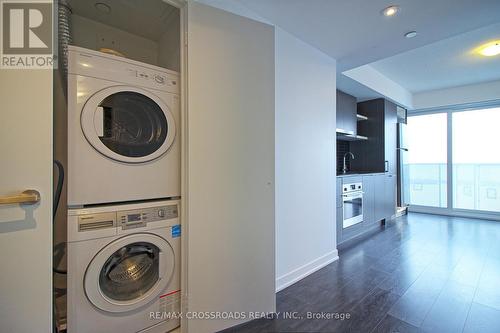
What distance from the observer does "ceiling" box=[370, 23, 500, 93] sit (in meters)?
2.66

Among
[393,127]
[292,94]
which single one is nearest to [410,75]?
[393,127]

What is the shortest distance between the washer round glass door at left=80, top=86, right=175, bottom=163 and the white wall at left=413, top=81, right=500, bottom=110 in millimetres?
5535

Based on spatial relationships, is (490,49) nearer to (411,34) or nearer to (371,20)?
(411,34)

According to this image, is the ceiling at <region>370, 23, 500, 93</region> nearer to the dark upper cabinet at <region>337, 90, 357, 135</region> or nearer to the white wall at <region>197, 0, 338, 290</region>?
the dark upper cabinet at <region>337, 90, 357, 135</region>

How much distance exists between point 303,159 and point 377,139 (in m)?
2.54

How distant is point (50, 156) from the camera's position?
975 mm

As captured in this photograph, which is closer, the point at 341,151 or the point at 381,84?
the point at 381,84

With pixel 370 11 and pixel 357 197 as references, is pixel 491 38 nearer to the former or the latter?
pixel 370 11

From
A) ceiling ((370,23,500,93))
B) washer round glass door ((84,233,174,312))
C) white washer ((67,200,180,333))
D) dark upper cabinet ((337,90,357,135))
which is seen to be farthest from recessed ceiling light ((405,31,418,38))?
washer round glass door ((84,233,174,312))

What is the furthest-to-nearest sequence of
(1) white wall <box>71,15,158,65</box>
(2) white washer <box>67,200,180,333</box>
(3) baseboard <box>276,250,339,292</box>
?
(3) baseboard <box>276,250,339,292</box>, (1) white wall <box>71,15,158,65</box>, (2) white washer <box>67,200,180,333</box>

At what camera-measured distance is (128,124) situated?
51.8 inches

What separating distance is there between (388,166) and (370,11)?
9.95ft

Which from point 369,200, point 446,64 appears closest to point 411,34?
point 446,64

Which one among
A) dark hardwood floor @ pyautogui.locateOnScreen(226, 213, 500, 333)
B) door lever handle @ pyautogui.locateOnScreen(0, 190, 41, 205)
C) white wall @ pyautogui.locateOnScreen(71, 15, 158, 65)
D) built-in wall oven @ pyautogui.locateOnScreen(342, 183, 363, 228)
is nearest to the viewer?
door lever handle @ pyautogui.locateOnScreen(0, 190, 41, 205)
